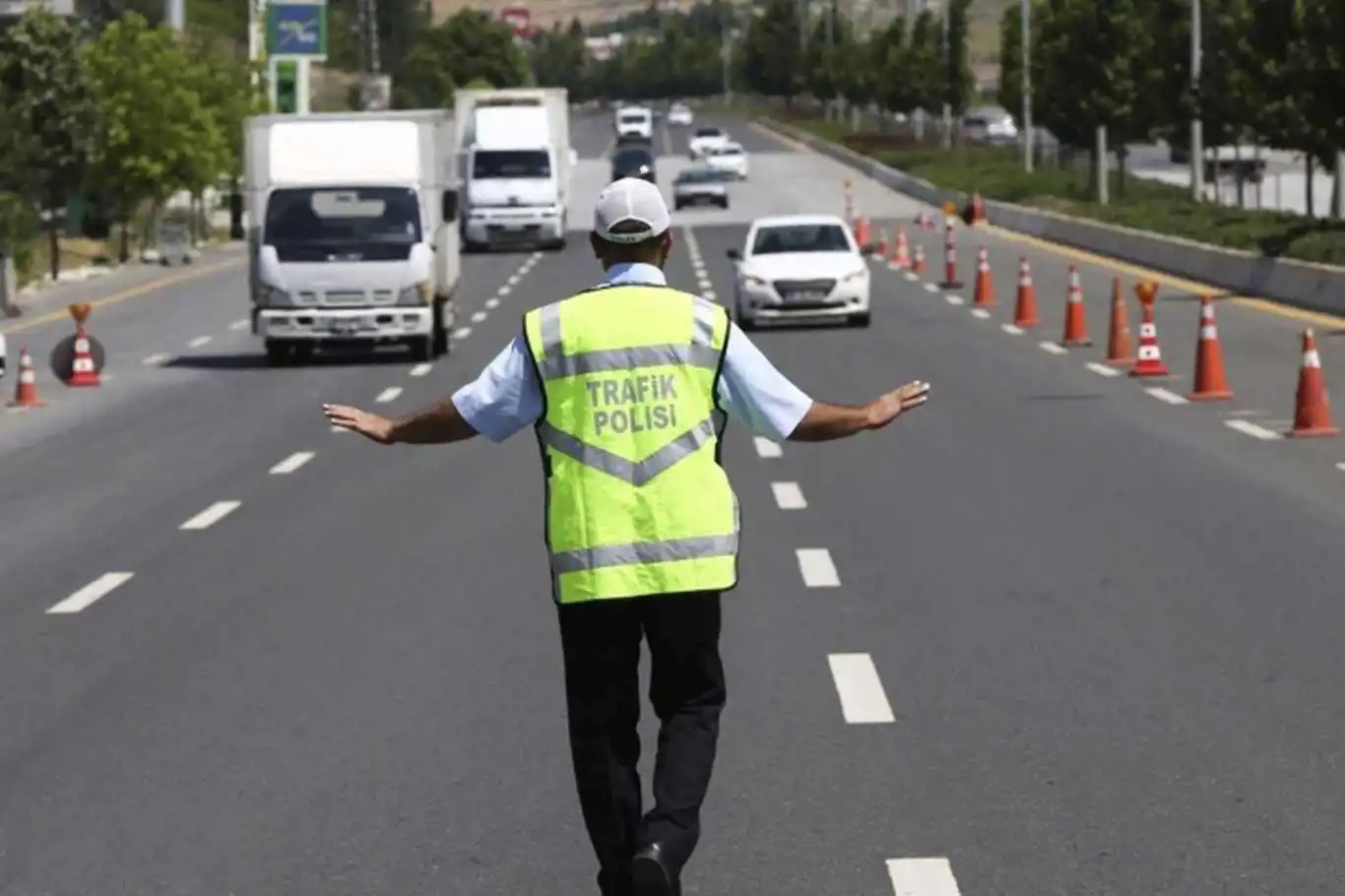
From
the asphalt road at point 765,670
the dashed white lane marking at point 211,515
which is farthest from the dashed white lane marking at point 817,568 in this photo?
the dashed white lane marking at point 211,515

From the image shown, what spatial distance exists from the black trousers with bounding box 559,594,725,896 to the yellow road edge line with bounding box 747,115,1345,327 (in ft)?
90.9

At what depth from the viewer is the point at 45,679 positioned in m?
11.7

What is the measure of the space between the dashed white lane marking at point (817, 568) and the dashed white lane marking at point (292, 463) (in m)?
6.34

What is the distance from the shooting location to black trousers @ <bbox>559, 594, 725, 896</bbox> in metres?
6.74

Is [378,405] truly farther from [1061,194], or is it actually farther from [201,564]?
[1061,194]

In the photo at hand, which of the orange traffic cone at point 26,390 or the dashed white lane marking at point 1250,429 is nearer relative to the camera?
the dashed white lane marking at point 1250,429

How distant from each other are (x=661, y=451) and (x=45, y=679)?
5.54 meters

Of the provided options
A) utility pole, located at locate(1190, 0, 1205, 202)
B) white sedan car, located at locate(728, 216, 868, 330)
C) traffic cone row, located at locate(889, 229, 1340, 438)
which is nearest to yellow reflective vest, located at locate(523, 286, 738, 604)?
traffic cone row, located at locate(889, 229, 1340, 438)

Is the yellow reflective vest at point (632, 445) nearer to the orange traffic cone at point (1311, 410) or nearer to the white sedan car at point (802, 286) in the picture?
the orange traffic cone at point (1311, 410)

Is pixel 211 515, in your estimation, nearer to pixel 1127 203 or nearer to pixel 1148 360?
pixel 1148 360

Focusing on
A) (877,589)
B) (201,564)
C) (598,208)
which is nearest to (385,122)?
(201,564)

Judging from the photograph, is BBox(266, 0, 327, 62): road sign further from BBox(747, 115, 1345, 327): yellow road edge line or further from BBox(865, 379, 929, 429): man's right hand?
BBox(865, 379, 929, 429): man's right hand

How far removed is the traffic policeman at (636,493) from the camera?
6711 millimetres

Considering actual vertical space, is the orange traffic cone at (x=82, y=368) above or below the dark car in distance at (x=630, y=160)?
above
